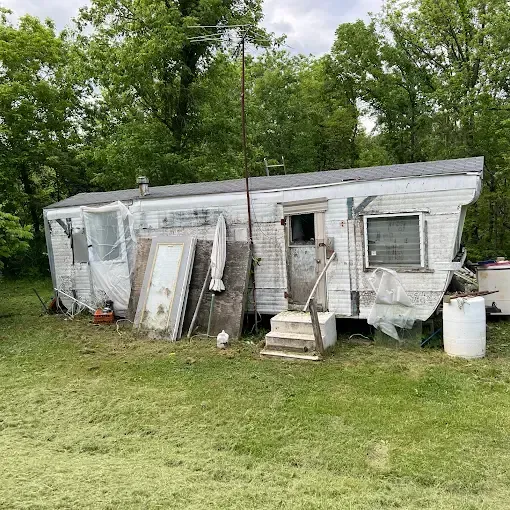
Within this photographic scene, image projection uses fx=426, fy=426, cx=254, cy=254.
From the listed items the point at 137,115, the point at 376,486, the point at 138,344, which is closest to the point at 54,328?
the point at 138,344

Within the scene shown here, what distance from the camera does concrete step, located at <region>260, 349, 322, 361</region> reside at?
6.43 m

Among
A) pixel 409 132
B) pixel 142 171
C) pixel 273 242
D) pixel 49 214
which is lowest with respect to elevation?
pixel 273 242

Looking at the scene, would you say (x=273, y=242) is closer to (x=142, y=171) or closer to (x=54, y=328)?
(x=54, y=328)

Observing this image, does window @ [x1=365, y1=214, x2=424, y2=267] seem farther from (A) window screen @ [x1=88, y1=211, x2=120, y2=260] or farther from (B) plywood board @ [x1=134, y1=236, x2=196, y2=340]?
(A) window screen @ [x1=88, y1=211, x2=120, y2=260]

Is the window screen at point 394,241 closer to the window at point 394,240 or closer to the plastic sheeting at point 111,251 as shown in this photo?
the window at point 394,240

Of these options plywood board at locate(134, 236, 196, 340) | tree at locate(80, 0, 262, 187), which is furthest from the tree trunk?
plywood board at locate(134, 236, 196, 340)

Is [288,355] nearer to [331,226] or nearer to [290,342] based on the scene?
[290,342]

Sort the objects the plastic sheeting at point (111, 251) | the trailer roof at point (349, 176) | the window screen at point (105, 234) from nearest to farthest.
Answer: the trailer roof at point (349, 176)
the plastic sheeting at point (111, 251)
the window screen at point (105, 234)

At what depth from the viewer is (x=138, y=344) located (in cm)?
770

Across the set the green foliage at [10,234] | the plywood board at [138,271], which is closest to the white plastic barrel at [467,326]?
the plywood board at [138,271]

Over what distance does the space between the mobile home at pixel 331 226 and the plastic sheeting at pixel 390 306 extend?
0.13 m

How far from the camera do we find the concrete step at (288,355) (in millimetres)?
6430

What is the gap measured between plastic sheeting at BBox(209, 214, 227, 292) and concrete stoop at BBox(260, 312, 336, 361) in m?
1.35

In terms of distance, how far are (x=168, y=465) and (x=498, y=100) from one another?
15.9 meters
